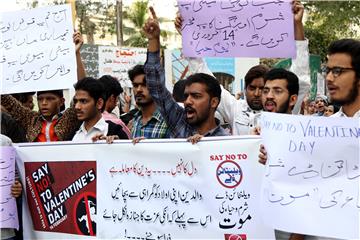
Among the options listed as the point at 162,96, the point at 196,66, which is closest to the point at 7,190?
the point at 162,96

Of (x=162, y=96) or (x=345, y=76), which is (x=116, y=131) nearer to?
(x=162, y=96)

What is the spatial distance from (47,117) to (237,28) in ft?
5.78

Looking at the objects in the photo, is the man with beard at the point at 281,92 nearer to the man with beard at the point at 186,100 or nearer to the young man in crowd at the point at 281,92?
the young man in crowd at the point at 281,92

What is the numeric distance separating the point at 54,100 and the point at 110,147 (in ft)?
3.46

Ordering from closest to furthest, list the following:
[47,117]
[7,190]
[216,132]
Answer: [216,132], [7,190], [47,117]

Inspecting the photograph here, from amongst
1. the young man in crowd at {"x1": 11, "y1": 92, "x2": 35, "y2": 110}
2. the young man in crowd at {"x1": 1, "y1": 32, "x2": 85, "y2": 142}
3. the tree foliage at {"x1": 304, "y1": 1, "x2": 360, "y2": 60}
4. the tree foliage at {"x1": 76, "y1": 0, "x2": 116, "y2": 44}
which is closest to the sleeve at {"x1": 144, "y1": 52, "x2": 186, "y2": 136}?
the young man in crowd at {"x1": 1, "y1": 32, "x2": 85, "y2": 142}

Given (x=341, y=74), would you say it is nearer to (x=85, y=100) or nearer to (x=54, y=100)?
(x=85, y=100)

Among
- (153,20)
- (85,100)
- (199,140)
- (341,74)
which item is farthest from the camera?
(85,100)

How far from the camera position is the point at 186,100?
376cm

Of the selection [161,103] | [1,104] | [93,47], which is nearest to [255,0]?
[161,103]

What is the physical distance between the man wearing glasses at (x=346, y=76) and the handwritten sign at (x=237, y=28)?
805mm

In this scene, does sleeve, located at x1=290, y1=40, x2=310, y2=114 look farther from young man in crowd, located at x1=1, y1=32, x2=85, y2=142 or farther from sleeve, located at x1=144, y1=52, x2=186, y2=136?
young man in crowd, located at x1=1, y1=32, x2=85, y2=142

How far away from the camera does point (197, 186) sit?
3.41 meters

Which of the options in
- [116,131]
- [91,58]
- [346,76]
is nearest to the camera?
[346,76]
